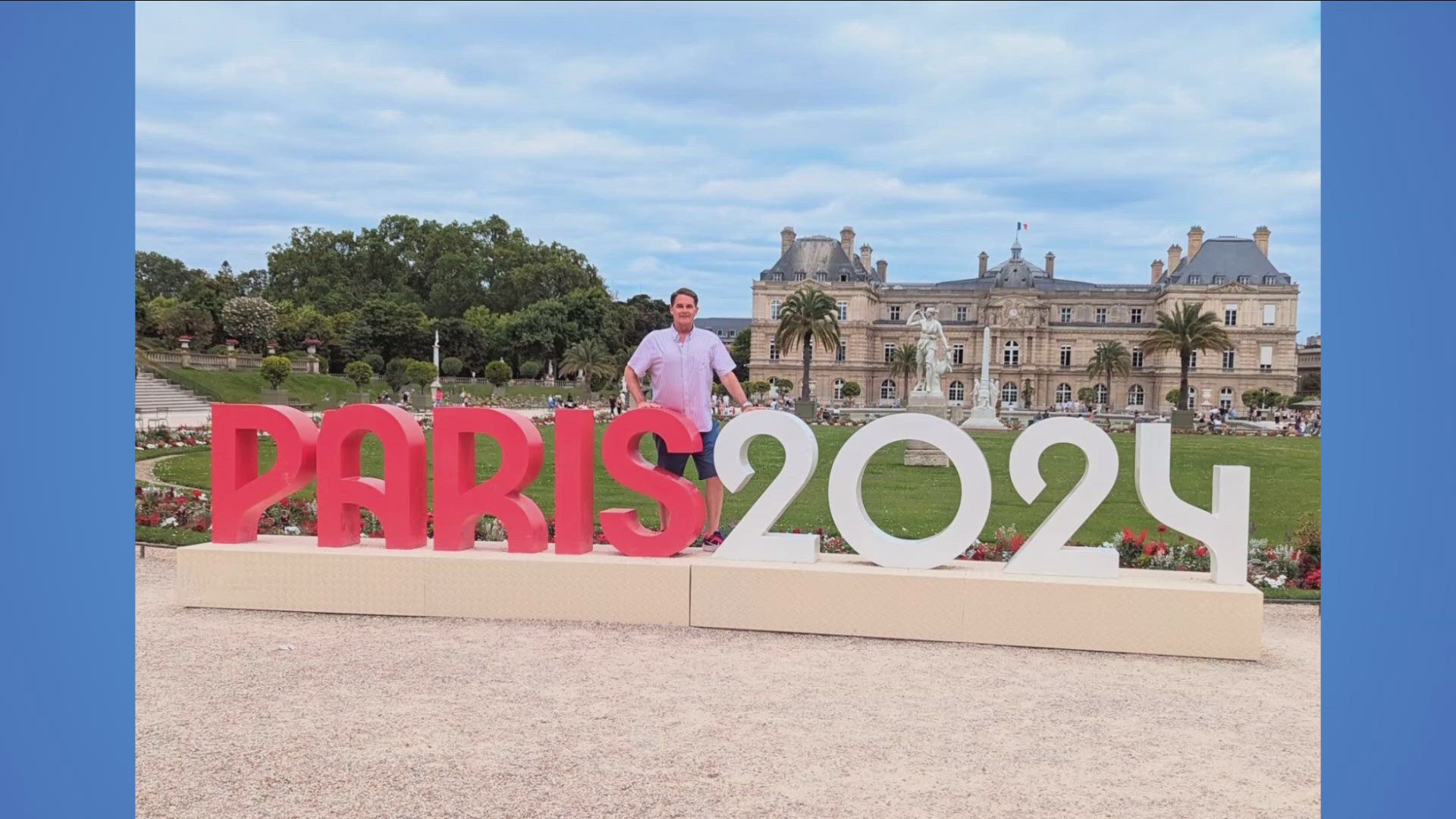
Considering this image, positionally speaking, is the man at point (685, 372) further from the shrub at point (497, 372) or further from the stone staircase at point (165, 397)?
the shrub at point (497, 372)

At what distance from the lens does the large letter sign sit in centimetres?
546

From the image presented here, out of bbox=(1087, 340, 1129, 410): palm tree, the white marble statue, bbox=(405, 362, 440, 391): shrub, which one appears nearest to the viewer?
the white marble statue

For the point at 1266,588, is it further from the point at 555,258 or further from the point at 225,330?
the point at 555,258

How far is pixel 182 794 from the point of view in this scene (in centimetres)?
330

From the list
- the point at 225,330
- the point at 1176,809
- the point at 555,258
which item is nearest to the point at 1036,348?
the point at 555,258

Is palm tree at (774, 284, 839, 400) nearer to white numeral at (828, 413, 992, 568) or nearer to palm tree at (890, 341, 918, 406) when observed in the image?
palm tree at (890, 341, 918, 406)

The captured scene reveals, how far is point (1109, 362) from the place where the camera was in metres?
55.8

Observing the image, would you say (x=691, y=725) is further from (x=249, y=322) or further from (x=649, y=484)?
(x=249, y=322)

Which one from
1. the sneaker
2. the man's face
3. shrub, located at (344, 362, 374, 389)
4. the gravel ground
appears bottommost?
the gravel ground

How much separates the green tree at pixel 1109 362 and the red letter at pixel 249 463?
2085 inches

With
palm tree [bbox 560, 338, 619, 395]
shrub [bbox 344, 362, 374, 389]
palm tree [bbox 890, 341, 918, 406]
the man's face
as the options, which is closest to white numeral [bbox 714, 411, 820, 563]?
the man's face

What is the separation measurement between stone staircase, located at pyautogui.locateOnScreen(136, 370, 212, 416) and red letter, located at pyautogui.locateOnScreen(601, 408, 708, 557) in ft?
84.5

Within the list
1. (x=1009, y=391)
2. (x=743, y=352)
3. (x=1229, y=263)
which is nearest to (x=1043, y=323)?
(x=1009, y=391)

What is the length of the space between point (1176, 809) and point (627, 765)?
1787 mm
